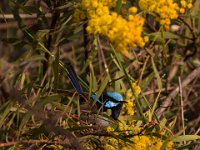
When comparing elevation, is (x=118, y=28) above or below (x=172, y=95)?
above

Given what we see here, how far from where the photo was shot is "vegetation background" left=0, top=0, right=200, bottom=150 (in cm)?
206

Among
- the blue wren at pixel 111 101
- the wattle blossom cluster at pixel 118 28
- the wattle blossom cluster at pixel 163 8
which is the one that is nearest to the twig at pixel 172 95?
the blue wren at pixel 111 101

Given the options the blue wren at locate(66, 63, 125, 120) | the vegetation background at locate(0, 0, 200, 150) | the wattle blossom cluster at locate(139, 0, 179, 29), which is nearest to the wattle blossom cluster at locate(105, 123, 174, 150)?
the vegetation background at locate(0, 0, 200, 150)

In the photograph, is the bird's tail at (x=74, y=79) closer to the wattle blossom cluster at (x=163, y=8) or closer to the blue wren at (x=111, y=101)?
the blue wren at (x=111, y=101)

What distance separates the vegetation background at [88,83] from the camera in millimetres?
2061

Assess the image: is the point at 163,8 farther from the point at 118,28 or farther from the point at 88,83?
the point at 88,83

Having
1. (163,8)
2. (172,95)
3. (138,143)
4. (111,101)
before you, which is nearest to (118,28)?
(163,8)

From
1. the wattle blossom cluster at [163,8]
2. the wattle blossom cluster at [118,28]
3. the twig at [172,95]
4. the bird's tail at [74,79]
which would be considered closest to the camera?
the wattle blossom cluster at [118,28]

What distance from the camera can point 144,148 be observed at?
2023 mm

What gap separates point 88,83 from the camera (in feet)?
8.90

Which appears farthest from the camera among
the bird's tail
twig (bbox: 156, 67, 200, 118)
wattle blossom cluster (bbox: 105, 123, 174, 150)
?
twig (bbox: 156, 67, 200, 118)

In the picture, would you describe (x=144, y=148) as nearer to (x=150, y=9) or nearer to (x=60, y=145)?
(x=60, y=145)

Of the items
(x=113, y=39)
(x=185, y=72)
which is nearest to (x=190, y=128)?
(x=185, y=72)

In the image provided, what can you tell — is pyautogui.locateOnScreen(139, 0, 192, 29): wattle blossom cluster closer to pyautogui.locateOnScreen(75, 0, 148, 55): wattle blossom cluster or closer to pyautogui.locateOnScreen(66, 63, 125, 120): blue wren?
pyautogui.locateOnScreen(75, 0, 148, 55): wattle blossom cluster
